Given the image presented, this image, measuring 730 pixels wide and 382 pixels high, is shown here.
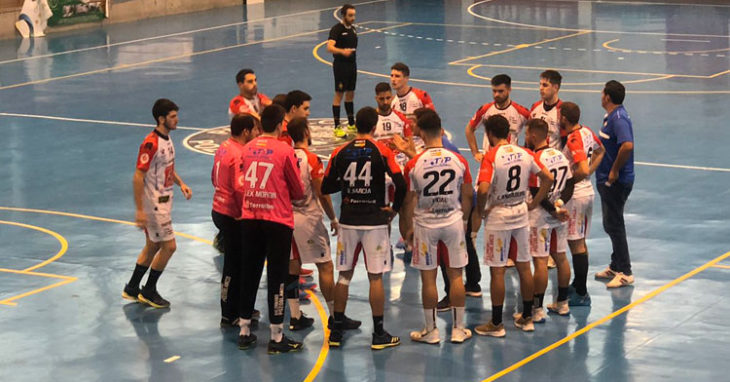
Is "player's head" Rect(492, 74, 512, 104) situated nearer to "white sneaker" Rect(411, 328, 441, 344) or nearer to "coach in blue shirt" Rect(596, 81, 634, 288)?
"coach in blue shirt" Rect(596, 81, 634, 288)

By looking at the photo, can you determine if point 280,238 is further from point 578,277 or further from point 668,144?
point 668,144

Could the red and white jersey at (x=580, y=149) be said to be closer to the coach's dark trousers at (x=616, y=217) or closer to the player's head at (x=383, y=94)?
the coach's dark trousers at (x=616, y=217)

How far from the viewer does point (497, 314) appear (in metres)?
11.4

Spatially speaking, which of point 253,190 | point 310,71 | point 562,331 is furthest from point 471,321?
point 310,71

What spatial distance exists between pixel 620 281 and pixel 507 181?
2.49 m

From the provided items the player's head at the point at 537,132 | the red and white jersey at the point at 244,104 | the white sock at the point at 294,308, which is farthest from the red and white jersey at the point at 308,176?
the red and white jersey at the point at 244,104

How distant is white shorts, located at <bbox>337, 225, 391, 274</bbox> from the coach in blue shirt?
3.15 m

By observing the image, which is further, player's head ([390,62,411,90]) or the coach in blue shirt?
player's head ([390,62,411,90])

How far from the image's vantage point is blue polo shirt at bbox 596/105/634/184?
42.0 ft

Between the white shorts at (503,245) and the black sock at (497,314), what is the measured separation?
0.45 m

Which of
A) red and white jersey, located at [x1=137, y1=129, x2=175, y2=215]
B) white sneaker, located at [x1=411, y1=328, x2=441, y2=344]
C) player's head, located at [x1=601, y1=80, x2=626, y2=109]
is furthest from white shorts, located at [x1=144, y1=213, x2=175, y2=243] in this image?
player's head, located at [x1=601, y1=80, x2=626, y2=109]

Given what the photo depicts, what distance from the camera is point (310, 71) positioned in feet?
94.4

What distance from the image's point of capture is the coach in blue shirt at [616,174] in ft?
42.0

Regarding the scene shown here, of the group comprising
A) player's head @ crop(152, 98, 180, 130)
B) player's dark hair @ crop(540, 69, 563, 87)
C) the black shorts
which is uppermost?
the black shorts
